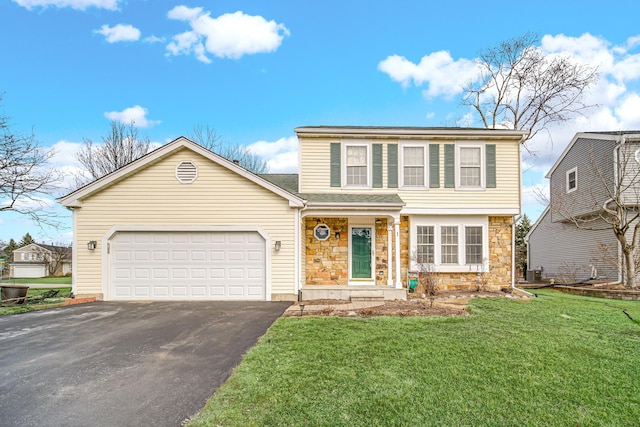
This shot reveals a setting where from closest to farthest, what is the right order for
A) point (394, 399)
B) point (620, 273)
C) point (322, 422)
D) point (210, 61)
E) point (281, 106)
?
point (322, 422) → point (394, 399) → point (620, 273) → point (210, 61) → point (281, 106)

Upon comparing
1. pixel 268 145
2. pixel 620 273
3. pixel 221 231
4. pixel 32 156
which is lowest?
pixel 620 273

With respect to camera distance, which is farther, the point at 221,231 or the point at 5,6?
the point at 5,6

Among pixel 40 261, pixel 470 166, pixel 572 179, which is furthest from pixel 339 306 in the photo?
pixel 40 261

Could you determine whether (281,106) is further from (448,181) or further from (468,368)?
(468,368)

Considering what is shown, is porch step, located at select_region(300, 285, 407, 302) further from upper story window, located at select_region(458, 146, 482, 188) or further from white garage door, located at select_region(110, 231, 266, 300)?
upper story window, located at select_region(458, 146, 482, 188)

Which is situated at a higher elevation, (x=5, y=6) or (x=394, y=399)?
(x=5, y=6)

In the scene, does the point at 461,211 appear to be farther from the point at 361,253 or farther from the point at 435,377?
the point at 435,377

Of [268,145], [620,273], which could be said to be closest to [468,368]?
[620,273]

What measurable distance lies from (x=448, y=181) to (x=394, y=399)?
946 cm

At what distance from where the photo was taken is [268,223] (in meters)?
10.4

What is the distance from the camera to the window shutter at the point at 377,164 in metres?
11.8

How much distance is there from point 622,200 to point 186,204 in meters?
16.9

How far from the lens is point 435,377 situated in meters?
4.10

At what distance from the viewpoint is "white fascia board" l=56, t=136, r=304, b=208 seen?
10266 millimetres
